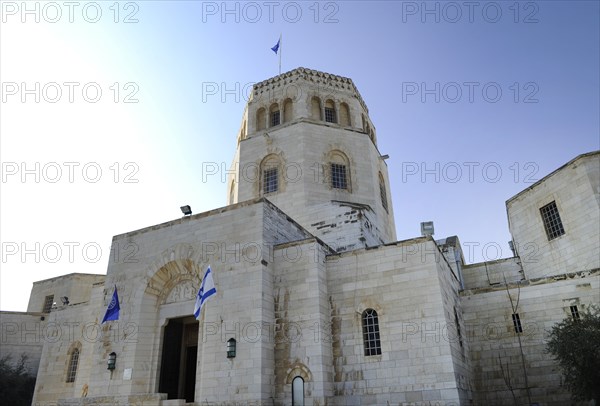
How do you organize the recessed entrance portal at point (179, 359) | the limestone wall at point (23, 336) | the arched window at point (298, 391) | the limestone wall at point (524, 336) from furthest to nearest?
the limestone wall at point (23, 336) → the recessed entrance portal at point (179, 359) → the limestone wall at point (524, 336) → the arched window at point (298, 391)

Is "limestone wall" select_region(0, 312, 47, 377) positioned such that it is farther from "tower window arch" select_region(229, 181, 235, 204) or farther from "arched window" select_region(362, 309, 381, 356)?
"arched window" select_region(362, 309, 381, 356)

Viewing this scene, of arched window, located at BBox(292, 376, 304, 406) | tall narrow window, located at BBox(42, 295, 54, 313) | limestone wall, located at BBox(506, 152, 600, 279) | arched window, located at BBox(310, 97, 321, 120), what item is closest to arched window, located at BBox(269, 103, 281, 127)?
arched window, located at BBox(310, 97, 321, 120)

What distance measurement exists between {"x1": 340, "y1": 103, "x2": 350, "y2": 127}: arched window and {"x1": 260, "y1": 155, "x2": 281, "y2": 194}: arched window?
4722mm

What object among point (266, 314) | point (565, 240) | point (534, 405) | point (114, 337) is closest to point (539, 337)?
point (534, 405)

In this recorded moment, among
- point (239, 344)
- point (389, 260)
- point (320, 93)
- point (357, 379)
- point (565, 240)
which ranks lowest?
point (357, 379)

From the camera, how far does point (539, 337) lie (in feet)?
53.4

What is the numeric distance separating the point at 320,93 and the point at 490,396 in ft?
57.2

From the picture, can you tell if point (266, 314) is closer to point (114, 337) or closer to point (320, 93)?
point (114, 337)

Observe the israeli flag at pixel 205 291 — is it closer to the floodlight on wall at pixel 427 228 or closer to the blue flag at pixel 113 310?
the blue flag at pixel 113 310

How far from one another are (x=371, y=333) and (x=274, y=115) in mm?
15227

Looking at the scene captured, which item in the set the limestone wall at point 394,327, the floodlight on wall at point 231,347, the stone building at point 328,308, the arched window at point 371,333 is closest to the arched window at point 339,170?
the stone building at point 328,308

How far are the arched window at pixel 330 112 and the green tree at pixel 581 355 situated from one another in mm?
15844

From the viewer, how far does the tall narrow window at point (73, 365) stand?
22391 millimetres

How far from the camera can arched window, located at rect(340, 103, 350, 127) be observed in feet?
83.9
